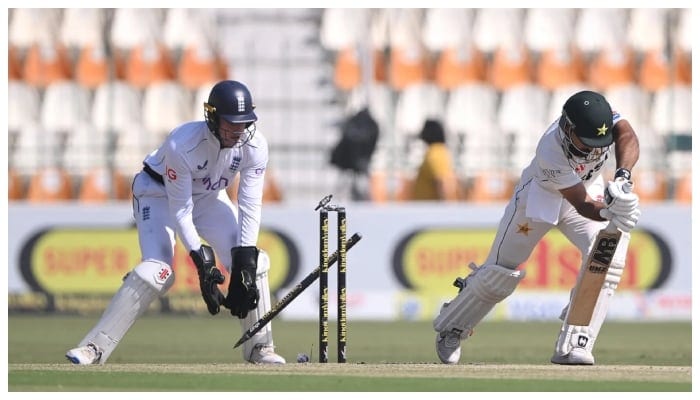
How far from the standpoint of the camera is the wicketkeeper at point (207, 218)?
317 inches

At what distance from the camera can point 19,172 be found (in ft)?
49.9

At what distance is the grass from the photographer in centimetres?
706

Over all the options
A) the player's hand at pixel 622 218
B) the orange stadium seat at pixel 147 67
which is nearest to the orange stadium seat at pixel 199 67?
the orange stadium seat at pixel 147 67

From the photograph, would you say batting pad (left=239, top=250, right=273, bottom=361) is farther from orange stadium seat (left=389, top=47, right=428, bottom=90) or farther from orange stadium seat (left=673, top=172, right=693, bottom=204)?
orange stadium seat (left=389, top=47, right=428, bottom=90)

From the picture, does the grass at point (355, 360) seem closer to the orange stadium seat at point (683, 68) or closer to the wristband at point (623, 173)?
the wristband at point (623, 173)

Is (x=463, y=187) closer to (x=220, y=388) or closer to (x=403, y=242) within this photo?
(x=403, y=242)

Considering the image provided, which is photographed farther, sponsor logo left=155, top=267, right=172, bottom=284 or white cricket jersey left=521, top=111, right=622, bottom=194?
sponsor logo left=155, top=267, right=172, bottom=284

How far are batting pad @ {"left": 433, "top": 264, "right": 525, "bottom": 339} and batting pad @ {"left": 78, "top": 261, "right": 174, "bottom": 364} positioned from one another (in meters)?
1.68

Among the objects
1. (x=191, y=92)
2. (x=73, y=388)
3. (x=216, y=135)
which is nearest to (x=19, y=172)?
(x=191, y=92)

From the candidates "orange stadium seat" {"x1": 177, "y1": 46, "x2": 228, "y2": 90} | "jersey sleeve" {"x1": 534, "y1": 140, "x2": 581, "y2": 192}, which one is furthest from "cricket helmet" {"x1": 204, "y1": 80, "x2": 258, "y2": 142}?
"orange stadium seat" {"x1": 177, "y1": 46, "x2": 228, "y2": 90}

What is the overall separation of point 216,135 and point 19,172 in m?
7.64

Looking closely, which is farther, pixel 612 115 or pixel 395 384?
pixel 612 115
